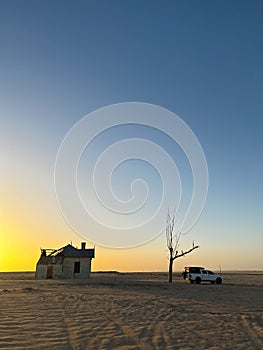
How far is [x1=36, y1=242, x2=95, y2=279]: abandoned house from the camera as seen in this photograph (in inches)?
1884

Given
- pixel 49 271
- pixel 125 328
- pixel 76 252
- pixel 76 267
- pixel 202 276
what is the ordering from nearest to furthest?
pixel 125 328 < pixel 202 276 < pixel 49 271 < pixel 76 267 < pixel 76 252

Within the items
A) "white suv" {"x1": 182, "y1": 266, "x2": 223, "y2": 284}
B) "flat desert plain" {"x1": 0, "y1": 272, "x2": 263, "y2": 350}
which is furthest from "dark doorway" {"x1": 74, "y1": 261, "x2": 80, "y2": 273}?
"flat desert plain" {"x1": 0, "y1": 272, "x2": 263, "y2": 350}

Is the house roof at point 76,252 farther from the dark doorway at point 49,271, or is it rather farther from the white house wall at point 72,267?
the dark doorway at point 49,271

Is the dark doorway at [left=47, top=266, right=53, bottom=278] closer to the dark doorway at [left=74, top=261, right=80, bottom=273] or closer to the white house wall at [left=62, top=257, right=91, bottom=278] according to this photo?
the white house wall at [left=62, top=257, right=91, bottom=278]

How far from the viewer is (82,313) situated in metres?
11.5

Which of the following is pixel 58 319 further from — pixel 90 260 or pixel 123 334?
pixel 90 260

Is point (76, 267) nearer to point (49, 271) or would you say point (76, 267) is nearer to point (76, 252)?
point (76, 252)

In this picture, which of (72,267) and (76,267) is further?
(76,267)

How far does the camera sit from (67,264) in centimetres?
4809

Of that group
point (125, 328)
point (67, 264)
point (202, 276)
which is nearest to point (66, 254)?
point (67, 264)

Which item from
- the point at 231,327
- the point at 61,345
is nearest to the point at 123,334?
the point at 61,345

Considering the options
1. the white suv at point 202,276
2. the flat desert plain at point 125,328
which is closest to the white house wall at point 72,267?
the white suv at point 202,276

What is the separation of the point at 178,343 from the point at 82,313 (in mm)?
4554

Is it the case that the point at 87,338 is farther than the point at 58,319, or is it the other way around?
the point at 58,319
